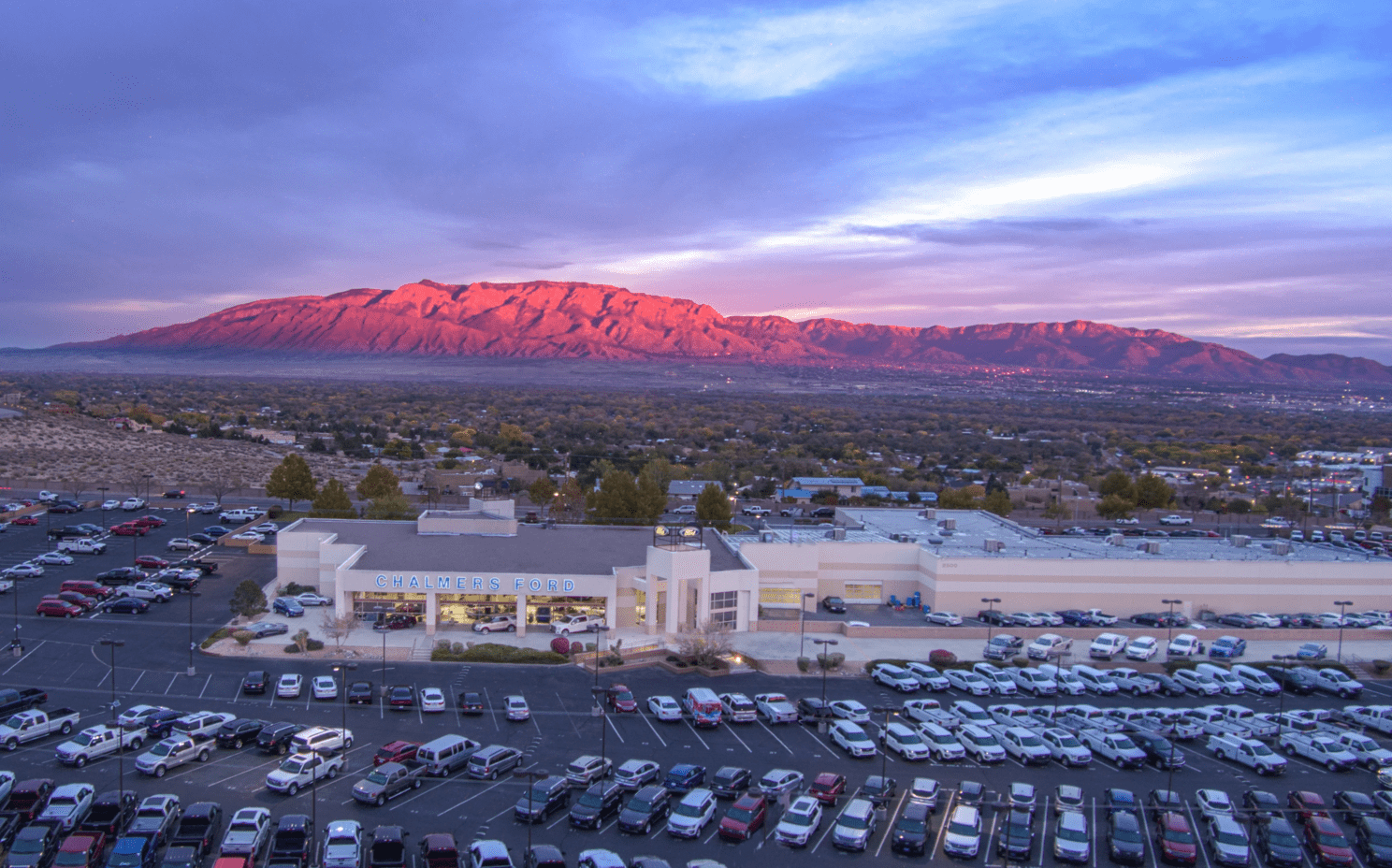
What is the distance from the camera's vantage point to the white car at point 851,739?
24094 mm

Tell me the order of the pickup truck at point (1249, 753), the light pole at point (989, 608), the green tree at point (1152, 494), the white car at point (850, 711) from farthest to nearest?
1. the green tree at point (1152, 494)
2. the light pole at point (989, 608)
3. the white car at point (850, 711)
4. the pickup truck at point (1249, 753)

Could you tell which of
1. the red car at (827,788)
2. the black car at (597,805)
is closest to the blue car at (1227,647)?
the red car at (827,788)

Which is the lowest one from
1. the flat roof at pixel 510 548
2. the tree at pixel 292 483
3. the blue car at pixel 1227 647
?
the blue car at pixel 1227 647

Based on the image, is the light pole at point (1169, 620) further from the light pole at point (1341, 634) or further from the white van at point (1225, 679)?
the light pole at point (1341, 634)

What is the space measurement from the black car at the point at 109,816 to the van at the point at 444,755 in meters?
5.80

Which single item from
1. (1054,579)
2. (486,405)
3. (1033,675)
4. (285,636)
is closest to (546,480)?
(285,636)

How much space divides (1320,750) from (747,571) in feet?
60.2

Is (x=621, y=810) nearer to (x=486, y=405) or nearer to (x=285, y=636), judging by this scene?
(x=285, y=636)

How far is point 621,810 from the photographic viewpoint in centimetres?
2023

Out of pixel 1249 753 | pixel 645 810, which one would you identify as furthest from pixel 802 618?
pixel 645 810

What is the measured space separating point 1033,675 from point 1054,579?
32.6 feet

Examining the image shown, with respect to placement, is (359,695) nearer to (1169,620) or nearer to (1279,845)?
(1279,845)

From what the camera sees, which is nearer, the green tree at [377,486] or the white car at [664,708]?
the white car at [664,708]

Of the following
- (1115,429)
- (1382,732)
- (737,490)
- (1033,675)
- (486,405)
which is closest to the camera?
(1382,732)
